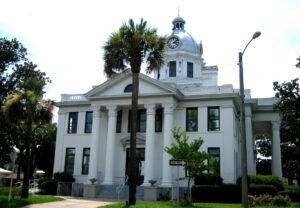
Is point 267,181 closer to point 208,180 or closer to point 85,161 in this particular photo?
point 208,180

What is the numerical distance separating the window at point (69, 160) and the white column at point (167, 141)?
10010mm

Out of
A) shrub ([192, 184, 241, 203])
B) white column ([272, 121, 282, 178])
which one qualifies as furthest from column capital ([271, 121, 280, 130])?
shrub ([192, 184, 241, 203])

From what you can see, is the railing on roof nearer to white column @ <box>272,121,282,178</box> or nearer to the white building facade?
the white building facade

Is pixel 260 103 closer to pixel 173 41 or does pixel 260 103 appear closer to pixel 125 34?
pixel 173 41

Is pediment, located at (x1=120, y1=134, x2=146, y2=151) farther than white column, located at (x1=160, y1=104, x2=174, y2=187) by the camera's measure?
Yes

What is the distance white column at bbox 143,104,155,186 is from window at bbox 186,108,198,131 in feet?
10.8

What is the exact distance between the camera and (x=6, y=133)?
39.1 m

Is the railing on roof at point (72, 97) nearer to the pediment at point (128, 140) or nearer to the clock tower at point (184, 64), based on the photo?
the pediment at point (128, 140)

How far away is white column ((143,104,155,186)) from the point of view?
99.8ft

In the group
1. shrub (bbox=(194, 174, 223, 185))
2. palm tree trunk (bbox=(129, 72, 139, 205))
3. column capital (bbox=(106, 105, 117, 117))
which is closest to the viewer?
palm tree trunk (bbox=(129, 72, 139, 205))

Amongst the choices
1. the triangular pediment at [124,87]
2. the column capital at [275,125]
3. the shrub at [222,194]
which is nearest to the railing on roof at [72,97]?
the triangular pediment at [124,87]

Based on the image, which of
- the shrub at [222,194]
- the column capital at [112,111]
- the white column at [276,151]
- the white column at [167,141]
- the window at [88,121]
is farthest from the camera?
the window at [88,121]

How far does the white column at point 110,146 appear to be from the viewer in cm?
3192

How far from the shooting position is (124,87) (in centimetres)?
3369
